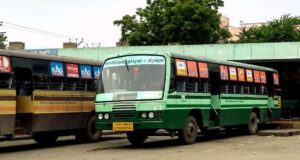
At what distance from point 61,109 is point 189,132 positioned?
3.66 metres

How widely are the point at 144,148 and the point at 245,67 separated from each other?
6.63 m

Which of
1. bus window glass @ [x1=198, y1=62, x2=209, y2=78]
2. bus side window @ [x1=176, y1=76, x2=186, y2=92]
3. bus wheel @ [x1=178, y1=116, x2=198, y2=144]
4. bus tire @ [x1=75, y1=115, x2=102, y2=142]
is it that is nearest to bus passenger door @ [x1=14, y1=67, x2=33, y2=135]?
bus tire @ [x1=75, y1=115, x2=102, y2=142]

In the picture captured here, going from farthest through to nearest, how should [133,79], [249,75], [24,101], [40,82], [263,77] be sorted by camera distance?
[263,77], [249,75], [40,82], [133,79], [24,101]

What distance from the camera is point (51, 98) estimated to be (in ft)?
50.3

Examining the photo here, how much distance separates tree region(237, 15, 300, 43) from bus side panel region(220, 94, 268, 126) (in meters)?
33.6

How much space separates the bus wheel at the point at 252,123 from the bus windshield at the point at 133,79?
22.3ft

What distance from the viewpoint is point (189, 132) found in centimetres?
1566

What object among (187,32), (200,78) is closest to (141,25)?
(187,32)

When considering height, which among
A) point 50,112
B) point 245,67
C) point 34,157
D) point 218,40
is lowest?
point 34,157

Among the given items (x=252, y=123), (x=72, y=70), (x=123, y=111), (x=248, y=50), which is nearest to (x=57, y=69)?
(x=72, y=70)

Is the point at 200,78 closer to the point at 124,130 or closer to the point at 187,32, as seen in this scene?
the point at 124,130

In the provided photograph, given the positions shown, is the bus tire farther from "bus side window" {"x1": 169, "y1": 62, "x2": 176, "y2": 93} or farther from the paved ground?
"bus side window" {"x1": 169, "y1": 62, "x2": 176, "y2": 93}

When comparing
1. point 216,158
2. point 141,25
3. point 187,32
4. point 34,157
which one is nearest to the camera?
point 216,158

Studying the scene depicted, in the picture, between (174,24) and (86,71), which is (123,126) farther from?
(174,24)
